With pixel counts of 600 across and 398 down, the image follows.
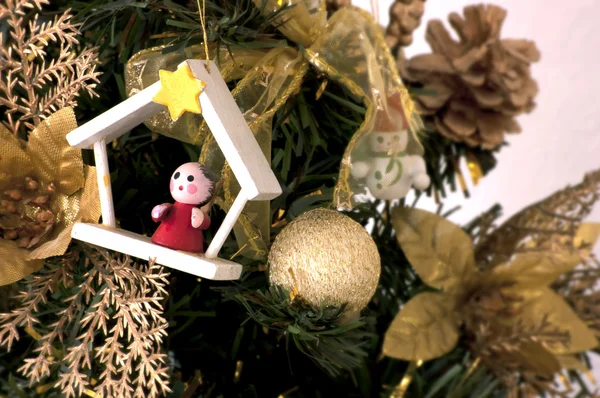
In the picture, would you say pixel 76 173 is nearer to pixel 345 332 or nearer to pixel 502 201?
pixel 345 332

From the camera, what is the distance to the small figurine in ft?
0.79

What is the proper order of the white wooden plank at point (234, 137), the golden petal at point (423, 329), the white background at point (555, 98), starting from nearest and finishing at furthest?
1. the white wooden plank at point (234, 137)
2. the golden petal at point (423, 329)
3. the white background at point (555, 98)

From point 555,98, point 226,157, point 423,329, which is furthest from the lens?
point 555,98

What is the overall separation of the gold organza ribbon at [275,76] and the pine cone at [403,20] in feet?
0.28

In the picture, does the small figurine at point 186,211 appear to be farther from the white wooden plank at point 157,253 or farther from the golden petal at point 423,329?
the golden petal at point 423,329

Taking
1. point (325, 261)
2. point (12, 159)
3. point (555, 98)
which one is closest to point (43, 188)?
point (12, 159)

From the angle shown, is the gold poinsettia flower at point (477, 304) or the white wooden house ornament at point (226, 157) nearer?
the white wooden house ornament at point (226, 157)

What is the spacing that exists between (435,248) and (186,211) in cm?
18

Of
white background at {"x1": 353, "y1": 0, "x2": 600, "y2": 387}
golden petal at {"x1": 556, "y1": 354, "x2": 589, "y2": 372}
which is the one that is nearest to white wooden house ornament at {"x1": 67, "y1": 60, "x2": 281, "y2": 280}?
golden petal at {"x1": 556, "y1": 354, "x2": 589, "y2": 372}

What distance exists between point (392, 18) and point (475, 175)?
13 centimetres

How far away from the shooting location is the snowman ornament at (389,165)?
11.5 inches

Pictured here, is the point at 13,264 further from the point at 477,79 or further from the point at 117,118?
the point at 477,79

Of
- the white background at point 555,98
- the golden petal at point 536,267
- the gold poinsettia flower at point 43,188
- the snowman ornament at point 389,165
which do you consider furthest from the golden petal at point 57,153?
the white background at point 555,98

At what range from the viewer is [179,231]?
243 mm
